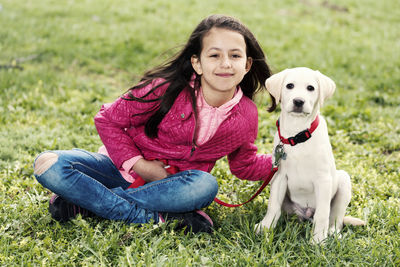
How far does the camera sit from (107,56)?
7.30 meters

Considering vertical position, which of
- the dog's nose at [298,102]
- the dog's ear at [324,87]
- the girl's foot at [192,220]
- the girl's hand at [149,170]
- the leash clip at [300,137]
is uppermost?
the dog's ear at [324,87]

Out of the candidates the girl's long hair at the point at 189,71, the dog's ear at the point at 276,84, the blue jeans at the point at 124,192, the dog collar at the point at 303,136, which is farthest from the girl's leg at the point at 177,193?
the dog's ear at the point at 276,84

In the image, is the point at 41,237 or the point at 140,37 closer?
the point at 41,237

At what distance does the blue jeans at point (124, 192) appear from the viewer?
2.87 metres

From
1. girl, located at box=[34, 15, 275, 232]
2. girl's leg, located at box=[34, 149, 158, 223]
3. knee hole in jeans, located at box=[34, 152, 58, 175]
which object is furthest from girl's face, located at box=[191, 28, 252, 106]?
knee hole in jeans, located at box=[34, 152, 58, 175]

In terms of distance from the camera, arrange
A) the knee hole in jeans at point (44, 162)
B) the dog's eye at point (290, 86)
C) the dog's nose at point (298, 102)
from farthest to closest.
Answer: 1. the knee hole in jeans at point (44, 162)
2. the dog's eye at point (290, 86)
3. the dog's nose at point (298, 102)

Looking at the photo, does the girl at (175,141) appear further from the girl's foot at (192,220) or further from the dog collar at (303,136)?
the dog collar at (303,136)

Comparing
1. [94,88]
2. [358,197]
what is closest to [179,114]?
[358,197]

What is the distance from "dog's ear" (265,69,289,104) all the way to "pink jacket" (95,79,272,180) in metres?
0.50

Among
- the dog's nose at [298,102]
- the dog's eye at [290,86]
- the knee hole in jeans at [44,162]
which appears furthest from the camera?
the knee hole in jeans at [44,162]

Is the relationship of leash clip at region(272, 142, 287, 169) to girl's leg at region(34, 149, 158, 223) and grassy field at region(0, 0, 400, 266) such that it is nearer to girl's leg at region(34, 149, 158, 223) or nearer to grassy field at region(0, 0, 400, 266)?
grassy field at region(0, 0, 400, 266)

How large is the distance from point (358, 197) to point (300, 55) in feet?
15.2

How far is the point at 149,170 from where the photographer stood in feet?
10.1

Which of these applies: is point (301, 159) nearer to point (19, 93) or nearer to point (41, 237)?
point (41, 237)
